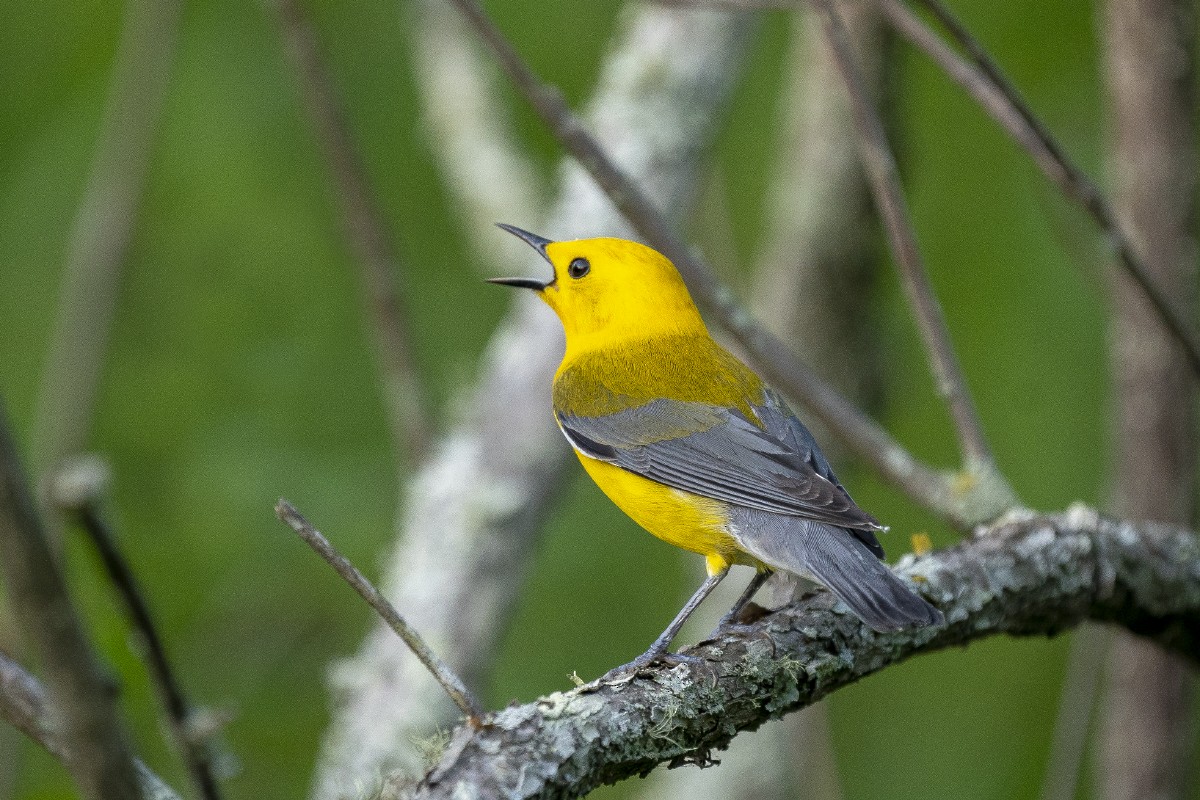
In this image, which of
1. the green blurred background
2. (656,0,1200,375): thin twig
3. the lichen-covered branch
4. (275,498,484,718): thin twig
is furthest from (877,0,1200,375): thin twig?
(275,498,484,718): thin twig

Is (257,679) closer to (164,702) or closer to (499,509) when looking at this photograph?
(499,509)

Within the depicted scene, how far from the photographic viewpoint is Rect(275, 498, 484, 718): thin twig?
1.60 meters

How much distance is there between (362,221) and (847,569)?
103 inches

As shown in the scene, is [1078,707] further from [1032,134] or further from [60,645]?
[60,645]

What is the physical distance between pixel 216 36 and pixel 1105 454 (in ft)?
16.4

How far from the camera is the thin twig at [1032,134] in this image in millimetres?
3012

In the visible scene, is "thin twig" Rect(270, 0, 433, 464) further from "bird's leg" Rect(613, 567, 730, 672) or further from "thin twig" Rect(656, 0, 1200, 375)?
"bird's leg" Rect(613, 567, 730, 672)

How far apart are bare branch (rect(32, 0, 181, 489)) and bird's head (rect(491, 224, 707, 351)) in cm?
137

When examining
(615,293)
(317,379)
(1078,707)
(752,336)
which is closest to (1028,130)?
(752,336)

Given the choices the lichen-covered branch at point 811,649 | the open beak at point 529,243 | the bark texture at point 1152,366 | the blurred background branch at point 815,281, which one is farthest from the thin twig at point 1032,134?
the open beak at point 529,243

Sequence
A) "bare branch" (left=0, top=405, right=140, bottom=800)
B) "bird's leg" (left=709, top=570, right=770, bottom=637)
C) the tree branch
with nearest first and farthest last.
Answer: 1. "bare branch" (left=0, top=405, right=140, bottom=800)
2. "bird's leg" (left=709, top=570, right=770, bottom=637)
3. the tree branch

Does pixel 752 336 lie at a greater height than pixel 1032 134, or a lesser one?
lesser

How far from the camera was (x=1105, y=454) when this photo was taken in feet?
19.3

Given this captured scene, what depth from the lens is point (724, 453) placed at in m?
3.23
